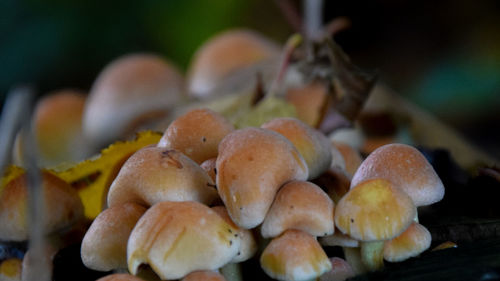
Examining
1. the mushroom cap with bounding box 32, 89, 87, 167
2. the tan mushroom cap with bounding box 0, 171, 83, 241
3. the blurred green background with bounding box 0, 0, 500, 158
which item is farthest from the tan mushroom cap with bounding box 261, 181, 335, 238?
the blurred green background with bounding box 0, 0, 500, 158

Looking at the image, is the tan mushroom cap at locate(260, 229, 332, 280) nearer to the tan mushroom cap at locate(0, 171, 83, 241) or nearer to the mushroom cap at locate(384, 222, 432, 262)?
the mushroom cap at locate(384, 222, 432, 262)

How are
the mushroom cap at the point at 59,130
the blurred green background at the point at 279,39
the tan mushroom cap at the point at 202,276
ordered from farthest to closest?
1. the blurred green background at the point at 279,39
2. the mushroom cap at the point at 59,130
3. the tan mushroom cap at the point at 202,276

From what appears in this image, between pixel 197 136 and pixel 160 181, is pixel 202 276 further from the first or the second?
pixel 197 136

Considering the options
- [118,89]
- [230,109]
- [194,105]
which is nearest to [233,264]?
[230,109]

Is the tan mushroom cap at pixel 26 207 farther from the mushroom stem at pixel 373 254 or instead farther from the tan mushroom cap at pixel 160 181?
the mushroom stem at pixel 373 254

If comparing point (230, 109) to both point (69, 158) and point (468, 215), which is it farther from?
point (69, 158)

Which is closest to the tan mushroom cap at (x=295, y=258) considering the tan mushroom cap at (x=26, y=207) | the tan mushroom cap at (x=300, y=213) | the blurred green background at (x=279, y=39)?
the tan mushroom cap at (x=300, y=213)
